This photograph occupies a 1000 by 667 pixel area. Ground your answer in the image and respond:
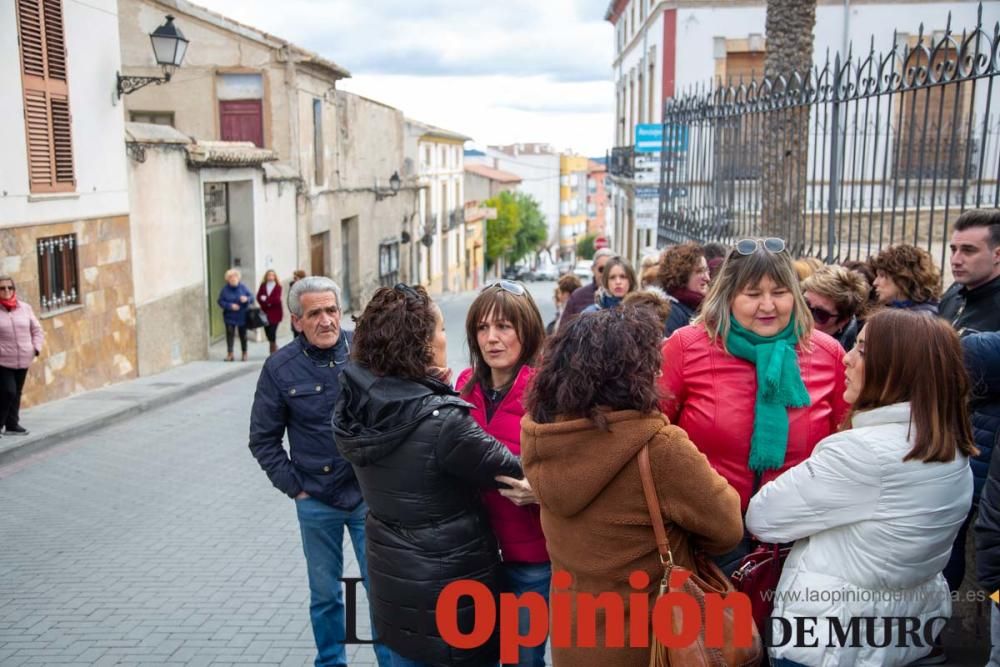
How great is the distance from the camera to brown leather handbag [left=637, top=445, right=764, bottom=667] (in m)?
2.51

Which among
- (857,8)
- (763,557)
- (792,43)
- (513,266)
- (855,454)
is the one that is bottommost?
(513,266)

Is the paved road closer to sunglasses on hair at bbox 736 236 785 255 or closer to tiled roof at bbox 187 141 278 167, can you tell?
sunglasses on hair at bbox 736 236 785 255

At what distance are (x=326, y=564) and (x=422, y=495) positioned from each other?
1.31m

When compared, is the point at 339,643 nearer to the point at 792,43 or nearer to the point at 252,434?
the point at 252,434

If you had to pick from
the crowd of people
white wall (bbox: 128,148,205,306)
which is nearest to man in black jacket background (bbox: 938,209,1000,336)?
the crowd of people

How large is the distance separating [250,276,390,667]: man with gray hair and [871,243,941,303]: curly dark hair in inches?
110

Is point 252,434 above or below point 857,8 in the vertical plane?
below

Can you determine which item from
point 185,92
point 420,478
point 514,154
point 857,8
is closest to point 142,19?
point 185,92

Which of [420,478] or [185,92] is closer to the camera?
[420,478]

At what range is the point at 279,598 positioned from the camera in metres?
5.46

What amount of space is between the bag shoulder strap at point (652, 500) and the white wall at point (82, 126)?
10.2 meters

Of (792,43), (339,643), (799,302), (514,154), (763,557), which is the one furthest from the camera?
(514,154)

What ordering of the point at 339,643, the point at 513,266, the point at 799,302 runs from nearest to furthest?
the point at 799,302 → the point at 339,643 → the point at 513,266

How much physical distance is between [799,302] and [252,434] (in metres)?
2.39
